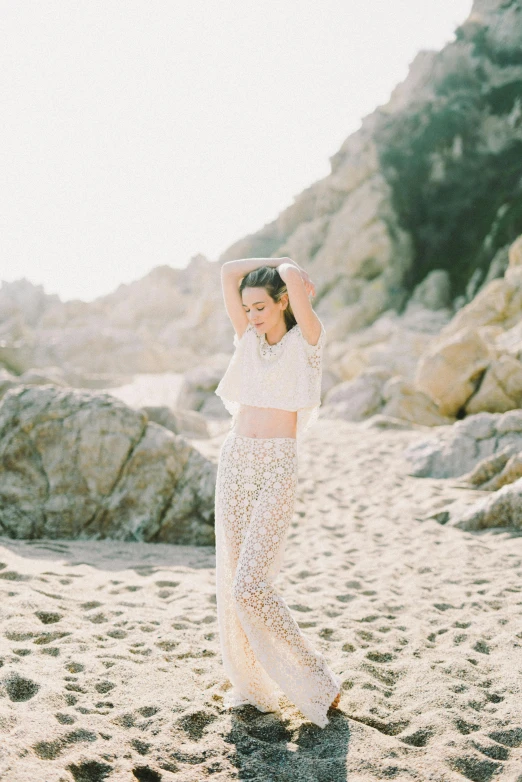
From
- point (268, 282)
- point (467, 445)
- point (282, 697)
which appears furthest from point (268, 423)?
point (467, 445)

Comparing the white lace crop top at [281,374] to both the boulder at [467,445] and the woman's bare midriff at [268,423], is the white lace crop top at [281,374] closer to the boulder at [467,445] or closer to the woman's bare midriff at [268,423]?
the woman's bare midriff at [268,423]

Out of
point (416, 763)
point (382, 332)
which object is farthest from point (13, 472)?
point (382, 332)

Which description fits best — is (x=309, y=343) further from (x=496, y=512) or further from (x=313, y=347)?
(x=496, y=512)

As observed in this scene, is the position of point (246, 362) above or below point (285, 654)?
above

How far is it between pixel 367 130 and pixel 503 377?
31.8 meters

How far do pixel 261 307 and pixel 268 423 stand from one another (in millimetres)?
549

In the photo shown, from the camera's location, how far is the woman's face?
2930mm

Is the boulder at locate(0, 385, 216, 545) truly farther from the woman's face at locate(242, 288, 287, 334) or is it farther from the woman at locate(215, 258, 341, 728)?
the woman's face at locate(242, 288, 287, 334)

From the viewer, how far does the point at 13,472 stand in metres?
6.01

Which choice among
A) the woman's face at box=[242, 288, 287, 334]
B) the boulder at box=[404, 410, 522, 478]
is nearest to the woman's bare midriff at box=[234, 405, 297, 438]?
the woman's face at box=[242, 288, 287, 334]

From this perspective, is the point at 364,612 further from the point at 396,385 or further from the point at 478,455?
the point at 396,385

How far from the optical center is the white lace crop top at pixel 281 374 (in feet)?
9.46

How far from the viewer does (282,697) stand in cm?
308

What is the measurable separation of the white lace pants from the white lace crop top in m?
0.18
